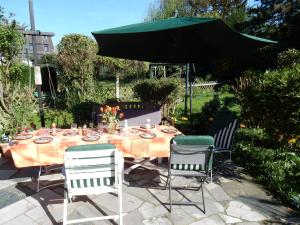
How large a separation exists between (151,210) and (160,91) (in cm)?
572

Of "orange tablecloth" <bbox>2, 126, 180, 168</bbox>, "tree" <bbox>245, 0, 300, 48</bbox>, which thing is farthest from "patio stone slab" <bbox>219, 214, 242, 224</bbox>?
"tree" <bbox>245, 0, 300, 48</bbox>

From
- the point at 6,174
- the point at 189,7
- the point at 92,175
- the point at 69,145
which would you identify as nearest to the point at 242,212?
the point at 92,175

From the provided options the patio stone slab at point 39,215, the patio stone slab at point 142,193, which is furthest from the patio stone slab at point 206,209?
the patio stone slab at point 39,215

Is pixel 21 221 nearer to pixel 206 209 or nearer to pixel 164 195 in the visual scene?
pixel 164 195

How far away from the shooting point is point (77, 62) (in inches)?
405

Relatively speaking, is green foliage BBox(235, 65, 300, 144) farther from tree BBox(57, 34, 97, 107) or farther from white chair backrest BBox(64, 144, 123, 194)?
tree BBox(57, 34, 97, 107)

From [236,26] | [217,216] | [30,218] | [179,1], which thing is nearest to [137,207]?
[217,216]

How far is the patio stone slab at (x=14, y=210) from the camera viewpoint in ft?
10.6

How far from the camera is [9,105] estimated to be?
6875mm

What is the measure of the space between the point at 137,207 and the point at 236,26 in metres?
18.0

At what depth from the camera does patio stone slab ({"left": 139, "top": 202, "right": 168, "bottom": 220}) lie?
331 centimetres

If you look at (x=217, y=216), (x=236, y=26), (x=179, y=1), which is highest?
(x=179, y=1)

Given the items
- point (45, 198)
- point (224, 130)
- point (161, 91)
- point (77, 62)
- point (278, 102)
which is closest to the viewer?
point (45, 198)

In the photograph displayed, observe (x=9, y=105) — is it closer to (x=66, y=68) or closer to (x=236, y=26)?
(x=66, y=68)
